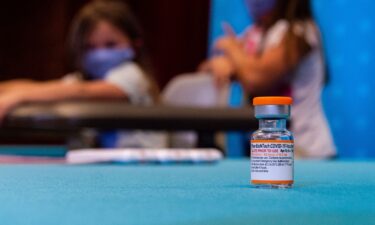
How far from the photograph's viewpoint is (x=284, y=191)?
608 millimetres

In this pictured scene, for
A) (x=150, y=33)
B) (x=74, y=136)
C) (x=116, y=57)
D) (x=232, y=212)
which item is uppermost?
(x=150, y=33)

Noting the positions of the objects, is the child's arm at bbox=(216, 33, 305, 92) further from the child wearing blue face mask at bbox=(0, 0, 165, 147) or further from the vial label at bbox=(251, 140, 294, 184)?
the vial label at bbox=(251, 140, 294, 184)

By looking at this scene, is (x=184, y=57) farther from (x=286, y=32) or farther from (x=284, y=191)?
(x=284, y=191)

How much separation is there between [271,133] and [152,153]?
26.8 inches

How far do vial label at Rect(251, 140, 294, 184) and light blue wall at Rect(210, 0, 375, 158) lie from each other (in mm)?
1782

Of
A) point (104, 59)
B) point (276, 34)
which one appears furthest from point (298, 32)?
point (104, 59)

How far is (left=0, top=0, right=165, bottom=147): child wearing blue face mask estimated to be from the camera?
240 cm

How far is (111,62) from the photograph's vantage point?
2539 millimetres

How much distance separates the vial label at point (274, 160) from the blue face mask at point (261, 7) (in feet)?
6.25

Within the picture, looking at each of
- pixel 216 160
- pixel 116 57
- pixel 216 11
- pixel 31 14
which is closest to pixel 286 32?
pixel 116 57

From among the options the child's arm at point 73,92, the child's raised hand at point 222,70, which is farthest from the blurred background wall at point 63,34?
the child's arm at point 73,92

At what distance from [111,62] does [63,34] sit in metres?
1.80

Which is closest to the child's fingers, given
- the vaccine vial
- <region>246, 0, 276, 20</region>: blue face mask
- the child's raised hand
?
the child's raised hand

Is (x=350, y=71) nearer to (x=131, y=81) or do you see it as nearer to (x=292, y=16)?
(x=292, y=16)
